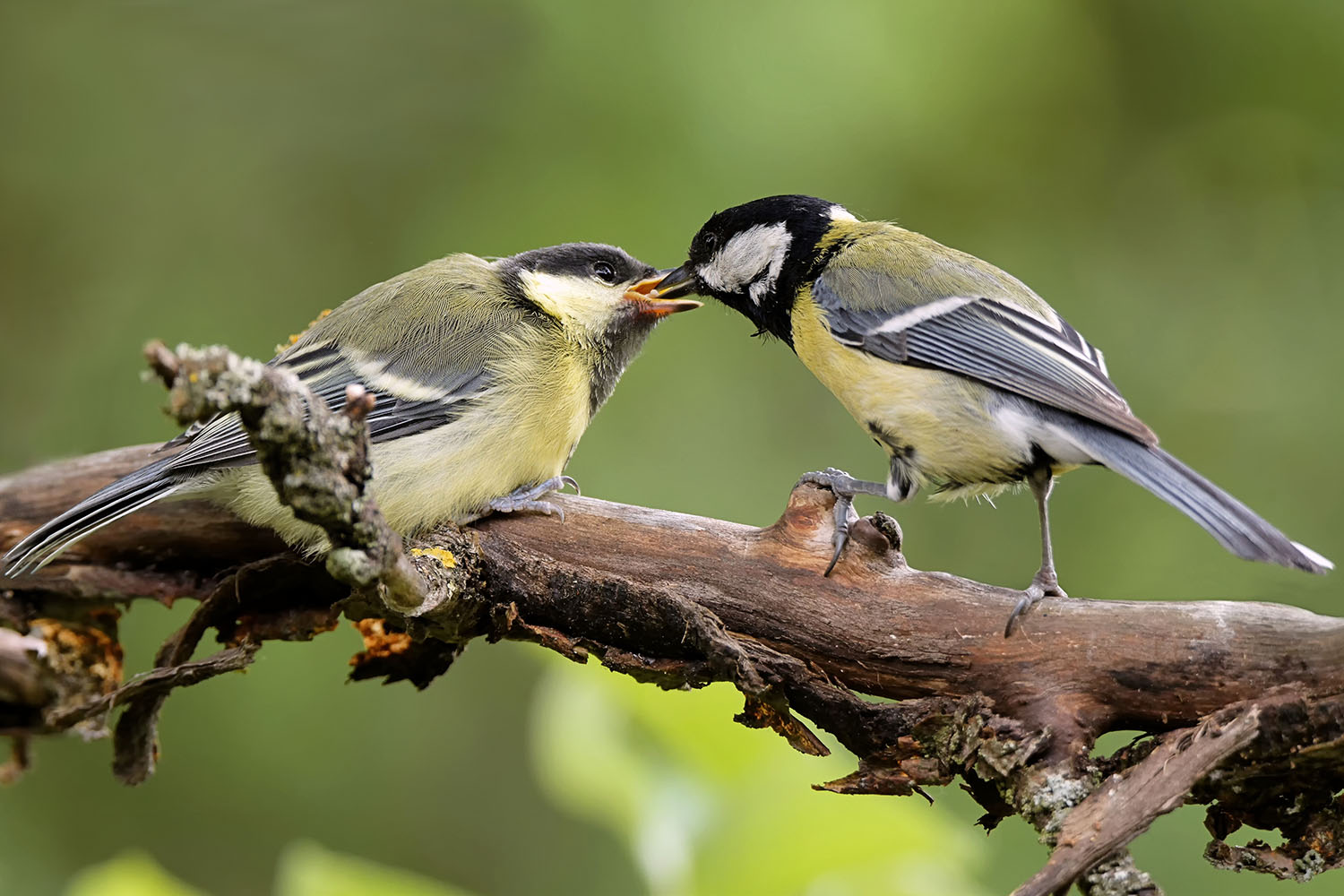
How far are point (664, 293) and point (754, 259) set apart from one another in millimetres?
269

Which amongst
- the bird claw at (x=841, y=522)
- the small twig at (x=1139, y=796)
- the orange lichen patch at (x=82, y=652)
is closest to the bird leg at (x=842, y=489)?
the bird claw at (x=841, y=522)

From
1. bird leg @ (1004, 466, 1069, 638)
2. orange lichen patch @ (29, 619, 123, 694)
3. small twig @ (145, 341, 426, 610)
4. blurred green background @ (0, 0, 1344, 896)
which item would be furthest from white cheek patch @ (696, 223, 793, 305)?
orange lichen patch @ (29, 619, 123, 694)

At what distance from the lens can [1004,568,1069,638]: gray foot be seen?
1.86 meters

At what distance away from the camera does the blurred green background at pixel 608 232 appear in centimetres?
339

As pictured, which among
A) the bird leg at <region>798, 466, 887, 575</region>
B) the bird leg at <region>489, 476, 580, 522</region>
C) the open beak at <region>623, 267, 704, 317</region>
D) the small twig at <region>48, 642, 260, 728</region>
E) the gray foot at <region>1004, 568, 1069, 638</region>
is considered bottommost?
the small twig at <region>48, 642, 260, 728</region>

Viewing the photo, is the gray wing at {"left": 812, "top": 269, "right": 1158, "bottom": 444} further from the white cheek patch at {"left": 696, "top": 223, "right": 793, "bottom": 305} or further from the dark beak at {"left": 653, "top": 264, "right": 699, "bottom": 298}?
the dark beak at {"left": 653, "top": 264, "right": 699, "bottom": 298}

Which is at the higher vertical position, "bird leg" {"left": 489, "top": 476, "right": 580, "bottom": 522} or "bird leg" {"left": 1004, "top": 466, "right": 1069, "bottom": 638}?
"bird leg" {"left": 1004, "top": 466, "right": 1069, "bottom": 638}

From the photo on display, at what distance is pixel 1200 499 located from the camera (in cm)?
181

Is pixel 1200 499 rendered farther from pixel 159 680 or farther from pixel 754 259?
pixel 159 680

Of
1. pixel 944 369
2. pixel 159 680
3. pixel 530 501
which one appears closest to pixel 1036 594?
pixel 944 369

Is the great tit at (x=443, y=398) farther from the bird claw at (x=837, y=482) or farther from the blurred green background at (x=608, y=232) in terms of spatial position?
the blurred green background at (x=608, y=232)

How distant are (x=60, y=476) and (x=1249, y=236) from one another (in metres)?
3.56

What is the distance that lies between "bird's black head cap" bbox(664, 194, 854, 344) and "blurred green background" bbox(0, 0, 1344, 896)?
0.56 meters

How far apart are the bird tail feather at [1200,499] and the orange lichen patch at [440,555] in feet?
3.70
